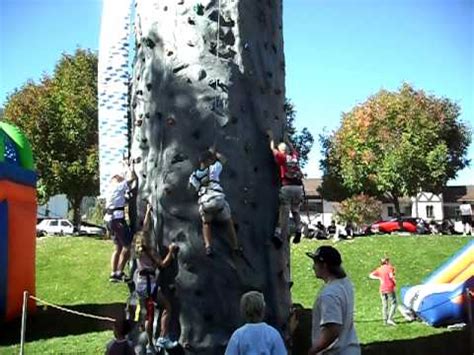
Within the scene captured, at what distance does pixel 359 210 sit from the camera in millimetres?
43375

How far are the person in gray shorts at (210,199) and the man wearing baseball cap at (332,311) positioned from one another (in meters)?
0.92

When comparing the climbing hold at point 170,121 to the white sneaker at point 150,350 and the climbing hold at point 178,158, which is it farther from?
the white sneaker at point 150,350

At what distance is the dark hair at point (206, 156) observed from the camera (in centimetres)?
504

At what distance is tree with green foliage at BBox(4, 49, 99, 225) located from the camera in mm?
32000

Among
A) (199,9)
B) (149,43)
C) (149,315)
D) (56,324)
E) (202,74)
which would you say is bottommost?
(56,324)

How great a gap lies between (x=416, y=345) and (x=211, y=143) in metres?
6.59

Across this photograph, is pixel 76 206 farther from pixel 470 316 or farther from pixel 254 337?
pixel 254 337

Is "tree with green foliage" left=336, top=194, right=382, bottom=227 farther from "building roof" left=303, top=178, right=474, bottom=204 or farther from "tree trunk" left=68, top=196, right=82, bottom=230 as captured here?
"building roof" left=303, top=178, right=474, bottom=204

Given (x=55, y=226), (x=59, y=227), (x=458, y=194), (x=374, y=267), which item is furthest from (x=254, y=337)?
(x=458, y=194)

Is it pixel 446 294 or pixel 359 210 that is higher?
pixel 359 210

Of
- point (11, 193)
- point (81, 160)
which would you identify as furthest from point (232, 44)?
point (81, 160)

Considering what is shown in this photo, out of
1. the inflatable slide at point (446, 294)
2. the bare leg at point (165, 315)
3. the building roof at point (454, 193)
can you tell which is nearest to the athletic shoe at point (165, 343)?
the bare leg at point (165, 315)

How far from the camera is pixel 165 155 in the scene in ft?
17.2

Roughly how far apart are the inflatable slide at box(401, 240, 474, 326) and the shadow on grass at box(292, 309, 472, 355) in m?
0.40
